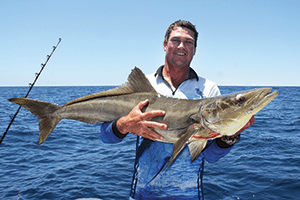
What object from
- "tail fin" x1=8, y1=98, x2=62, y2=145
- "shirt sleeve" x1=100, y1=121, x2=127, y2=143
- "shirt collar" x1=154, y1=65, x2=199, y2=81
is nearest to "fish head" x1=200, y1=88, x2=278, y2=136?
"shirt collar" x1=154, y1=65, x2=199, y2=81

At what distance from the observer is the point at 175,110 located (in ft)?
10.4

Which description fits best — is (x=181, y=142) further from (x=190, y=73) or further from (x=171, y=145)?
(x=190, y=73)

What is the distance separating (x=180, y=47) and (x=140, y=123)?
1.45 m

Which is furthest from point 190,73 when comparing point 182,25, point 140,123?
point 140,123

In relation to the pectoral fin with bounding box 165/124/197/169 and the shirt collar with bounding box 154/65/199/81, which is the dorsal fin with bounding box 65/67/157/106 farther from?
the pectoral fin with bounding box 165/124/197/169

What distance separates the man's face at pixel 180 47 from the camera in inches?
143

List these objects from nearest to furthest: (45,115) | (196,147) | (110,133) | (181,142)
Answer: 1. (181,142)
2. (196,147)
3. (110,133)
4. (45,115)

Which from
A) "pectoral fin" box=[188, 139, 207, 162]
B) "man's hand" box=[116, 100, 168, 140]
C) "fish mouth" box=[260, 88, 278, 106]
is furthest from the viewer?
"pectoral fin" box=[188, 139, 207, 162]

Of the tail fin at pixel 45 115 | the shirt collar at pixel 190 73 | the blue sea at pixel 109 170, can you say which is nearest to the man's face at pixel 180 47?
the shirt collar at pixel 190 73

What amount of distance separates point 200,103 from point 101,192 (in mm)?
5432

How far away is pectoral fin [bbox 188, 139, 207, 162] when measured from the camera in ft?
10.1

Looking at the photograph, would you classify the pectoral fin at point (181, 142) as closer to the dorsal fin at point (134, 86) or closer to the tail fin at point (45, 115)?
the dorsal fin at point (134, 86)

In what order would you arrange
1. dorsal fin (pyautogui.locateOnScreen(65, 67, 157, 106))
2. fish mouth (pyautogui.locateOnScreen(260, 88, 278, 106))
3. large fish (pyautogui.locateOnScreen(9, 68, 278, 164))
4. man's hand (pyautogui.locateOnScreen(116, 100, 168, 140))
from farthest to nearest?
dorsal fin (pyautogui.locateOnScreen(65, 67, 157, 106))
man's hand (pyautogui.locateOnScreen(116, 100, 168, 140))
large fish (pyautogui.locateOnScreen(9, 68, 278, 164))
fish mouth (pyautogui.locateOnScreen(260, 88, 278, 106))

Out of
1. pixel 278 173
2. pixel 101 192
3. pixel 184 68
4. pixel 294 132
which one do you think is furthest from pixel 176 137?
pixel 294 132
